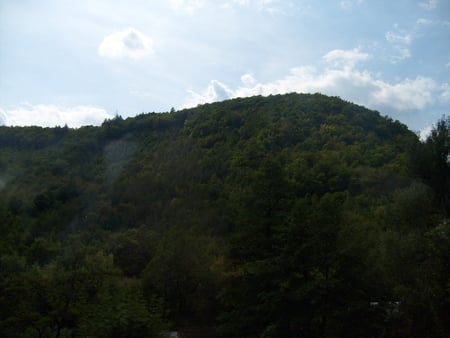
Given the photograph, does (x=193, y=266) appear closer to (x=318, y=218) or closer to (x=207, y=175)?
(x=318, y=218)

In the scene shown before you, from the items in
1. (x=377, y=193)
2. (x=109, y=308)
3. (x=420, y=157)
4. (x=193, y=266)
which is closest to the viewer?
(x=109, y=308)

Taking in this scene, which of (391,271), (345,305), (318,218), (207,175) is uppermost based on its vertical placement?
(207,175)

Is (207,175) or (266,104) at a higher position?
(266,104)

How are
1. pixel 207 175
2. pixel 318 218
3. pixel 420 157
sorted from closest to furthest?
pixel 318 218 → pixel 420 157 → pixel 207 175

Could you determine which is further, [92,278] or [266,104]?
[266,104]

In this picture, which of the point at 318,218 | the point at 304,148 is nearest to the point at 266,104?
the point at 304,148

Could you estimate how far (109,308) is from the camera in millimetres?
12297

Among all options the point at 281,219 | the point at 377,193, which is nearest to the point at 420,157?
the point at 281,219

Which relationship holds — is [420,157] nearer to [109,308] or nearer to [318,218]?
[318,218]

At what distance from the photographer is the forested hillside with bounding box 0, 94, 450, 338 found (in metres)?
16.4

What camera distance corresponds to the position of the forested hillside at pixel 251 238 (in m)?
16.4

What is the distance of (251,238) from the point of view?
21.9m

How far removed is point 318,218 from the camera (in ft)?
58.9

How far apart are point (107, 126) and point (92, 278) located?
73.5 meters
